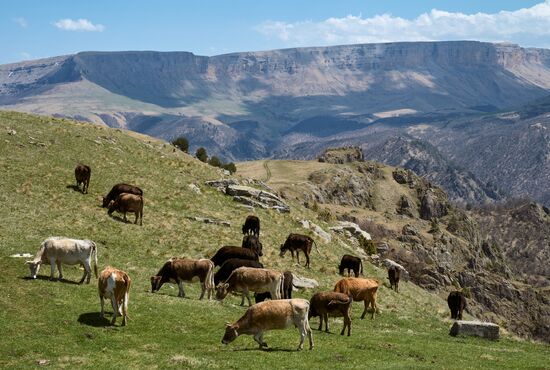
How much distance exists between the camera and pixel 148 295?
105 ft

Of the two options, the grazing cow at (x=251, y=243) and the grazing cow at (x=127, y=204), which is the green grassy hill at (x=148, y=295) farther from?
the grazing cow at (x=251, y=243)

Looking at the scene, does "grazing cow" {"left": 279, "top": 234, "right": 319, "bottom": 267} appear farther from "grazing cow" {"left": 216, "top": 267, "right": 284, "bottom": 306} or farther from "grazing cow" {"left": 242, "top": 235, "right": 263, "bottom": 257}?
"grazing cow" {"left": 216, "top": 267, "right": 284, "bottom": 306}

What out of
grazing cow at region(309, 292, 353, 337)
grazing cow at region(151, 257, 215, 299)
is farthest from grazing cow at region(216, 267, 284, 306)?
grazing cow at region(309, 292, 353, 337)

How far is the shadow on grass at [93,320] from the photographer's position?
85.9 ft

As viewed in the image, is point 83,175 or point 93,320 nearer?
point 93,320

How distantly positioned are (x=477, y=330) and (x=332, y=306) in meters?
11.2

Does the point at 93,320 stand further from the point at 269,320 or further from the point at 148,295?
the point at 269,320

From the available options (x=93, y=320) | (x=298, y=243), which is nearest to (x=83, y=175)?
(x=298, y=243)

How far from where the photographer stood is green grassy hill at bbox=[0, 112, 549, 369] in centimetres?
2378

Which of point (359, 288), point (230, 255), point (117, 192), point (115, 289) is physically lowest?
point (359, 288)

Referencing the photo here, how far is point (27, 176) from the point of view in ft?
172

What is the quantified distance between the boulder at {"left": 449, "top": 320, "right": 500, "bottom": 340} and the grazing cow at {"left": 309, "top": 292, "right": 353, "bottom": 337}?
880 cm

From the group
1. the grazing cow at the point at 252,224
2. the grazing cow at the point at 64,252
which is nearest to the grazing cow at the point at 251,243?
the grazing cow at the point at 252,224

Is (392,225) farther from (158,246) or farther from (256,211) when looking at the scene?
(158,246)
